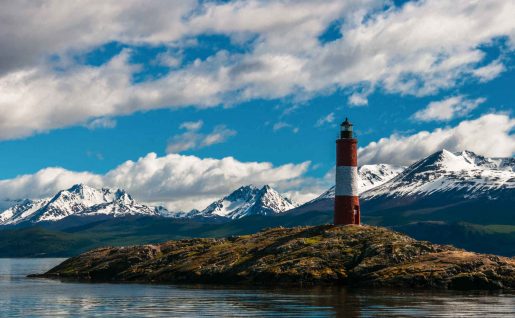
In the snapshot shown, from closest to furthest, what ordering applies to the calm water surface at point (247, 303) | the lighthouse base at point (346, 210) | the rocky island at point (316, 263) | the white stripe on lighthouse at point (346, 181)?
the calm water surface at point (247, 303) < the rocky island at point (316, 263) < the white stripe on lighthouse at point (346, 181) < the lighthouse base at point (346, 210)

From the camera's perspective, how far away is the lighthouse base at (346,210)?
510ft

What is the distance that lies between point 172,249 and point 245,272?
38124 millimetres

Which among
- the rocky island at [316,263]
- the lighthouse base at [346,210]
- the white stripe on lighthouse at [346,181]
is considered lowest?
the rocky island at [316,263]

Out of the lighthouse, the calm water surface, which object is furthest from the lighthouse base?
the calm water surface

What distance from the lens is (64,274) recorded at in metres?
177

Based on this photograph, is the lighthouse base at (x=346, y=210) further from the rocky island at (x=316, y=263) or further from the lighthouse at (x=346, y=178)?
the rocky island at (x=316, y=263)

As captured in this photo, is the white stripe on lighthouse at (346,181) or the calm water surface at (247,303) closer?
the calm water surface at (247,303)

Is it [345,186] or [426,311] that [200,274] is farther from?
[426,311]

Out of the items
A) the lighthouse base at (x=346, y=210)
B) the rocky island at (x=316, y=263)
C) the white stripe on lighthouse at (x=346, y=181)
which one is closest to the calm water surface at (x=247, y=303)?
the rocky island at (x=316, y=263)

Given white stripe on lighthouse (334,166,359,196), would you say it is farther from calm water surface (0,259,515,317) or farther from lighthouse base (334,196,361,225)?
calm water surface (0,259,515,317)

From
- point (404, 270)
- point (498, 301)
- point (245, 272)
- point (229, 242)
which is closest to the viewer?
point (498, 301)

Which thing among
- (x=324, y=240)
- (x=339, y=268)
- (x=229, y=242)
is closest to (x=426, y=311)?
(x=339, y=268)

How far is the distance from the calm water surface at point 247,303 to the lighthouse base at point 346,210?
3829cm

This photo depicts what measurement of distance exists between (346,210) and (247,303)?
6400 cm
